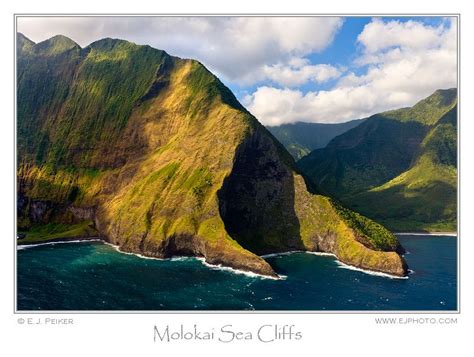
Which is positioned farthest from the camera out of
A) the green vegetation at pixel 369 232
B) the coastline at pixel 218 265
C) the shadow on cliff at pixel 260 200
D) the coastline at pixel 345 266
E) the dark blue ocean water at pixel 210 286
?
the shadow on cliff at pixel 260 200

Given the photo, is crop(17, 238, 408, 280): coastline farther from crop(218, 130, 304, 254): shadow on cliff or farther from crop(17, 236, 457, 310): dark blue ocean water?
crop(218, 130, 304, 254): shadow on cliff

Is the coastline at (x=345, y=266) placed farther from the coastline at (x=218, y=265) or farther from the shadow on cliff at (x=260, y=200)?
the shadow on cliff at (x=260, y=200)

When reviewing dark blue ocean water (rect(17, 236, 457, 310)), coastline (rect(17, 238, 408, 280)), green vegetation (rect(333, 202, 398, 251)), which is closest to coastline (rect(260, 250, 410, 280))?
coastline (rect(17, 238, 408, 280))

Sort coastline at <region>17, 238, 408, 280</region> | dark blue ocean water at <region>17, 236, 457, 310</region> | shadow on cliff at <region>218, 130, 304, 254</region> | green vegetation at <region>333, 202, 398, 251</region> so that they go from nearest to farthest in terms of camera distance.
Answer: dark blue ocean water at <region>17, 236, 457, 310</region> < coastline at <region>17, 238, 408, 280</region> < green vegetation at <region>333, 202, 398, 251</region> < shadow on cliff at <region>218, 130, 304, 254</region>

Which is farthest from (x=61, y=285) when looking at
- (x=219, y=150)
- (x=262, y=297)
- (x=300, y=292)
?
(x=219, y=150)

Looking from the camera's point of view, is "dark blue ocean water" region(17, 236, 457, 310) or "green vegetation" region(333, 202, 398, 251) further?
"green vegetation" region(333, 202, 398, 251)

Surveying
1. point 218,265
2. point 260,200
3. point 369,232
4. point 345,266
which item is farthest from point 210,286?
point 369,232

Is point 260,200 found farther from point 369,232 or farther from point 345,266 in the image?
point 345,266

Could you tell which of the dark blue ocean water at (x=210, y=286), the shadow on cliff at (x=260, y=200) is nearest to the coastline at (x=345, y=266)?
the dark blue ocean water at (x=210, y=286)
